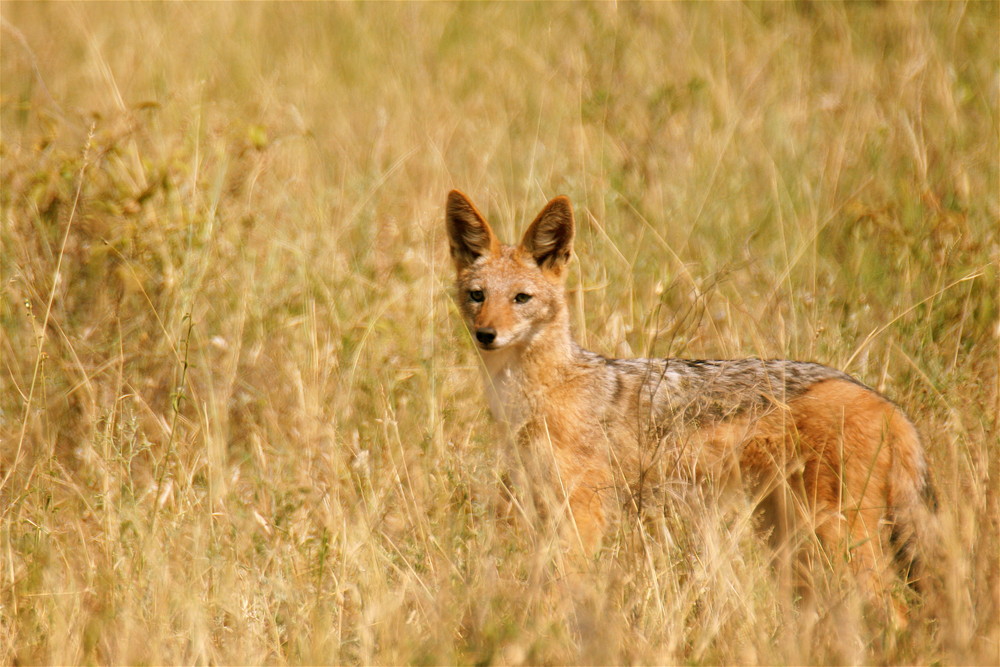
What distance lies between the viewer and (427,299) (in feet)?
19.8

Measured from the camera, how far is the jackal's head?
5.02 metres

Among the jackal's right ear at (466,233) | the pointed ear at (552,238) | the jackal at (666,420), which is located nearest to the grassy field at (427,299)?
the jackal at (666,420)

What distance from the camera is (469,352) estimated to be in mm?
5848

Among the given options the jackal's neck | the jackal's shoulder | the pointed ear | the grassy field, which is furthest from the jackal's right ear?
the jackal's shoulder

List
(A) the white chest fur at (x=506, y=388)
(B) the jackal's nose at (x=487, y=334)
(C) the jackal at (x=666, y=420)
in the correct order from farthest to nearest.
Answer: (A) the white chest fur at (x=506, y=388) < (B) the jackal's nose at (x=487, y=334) < (C) the jackal at (x=666, y=420)

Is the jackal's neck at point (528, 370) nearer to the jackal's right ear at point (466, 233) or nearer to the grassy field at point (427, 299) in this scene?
the grassy field at point (427, 299)

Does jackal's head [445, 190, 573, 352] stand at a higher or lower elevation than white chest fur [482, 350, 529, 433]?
higher

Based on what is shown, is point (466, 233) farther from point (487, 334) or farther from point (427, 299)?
point (427, 299)

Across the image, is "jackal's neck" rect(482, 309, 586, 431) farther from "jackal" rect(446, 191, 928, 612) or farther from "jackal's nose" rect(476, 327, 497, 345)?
"jackal's nose" rect(476, 327, 497, 345)

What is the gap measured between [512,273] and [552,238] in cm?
26

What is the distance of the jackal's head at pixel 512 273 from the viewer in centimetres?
502

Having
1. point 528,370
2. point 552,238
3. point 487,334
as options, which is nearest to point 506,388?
point 528,370

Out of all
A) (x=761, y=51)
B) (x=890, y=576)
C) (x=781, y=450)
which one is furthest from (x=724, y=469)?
(x=761, y=51)

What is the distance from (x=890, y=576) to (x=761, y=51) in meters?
5.66
